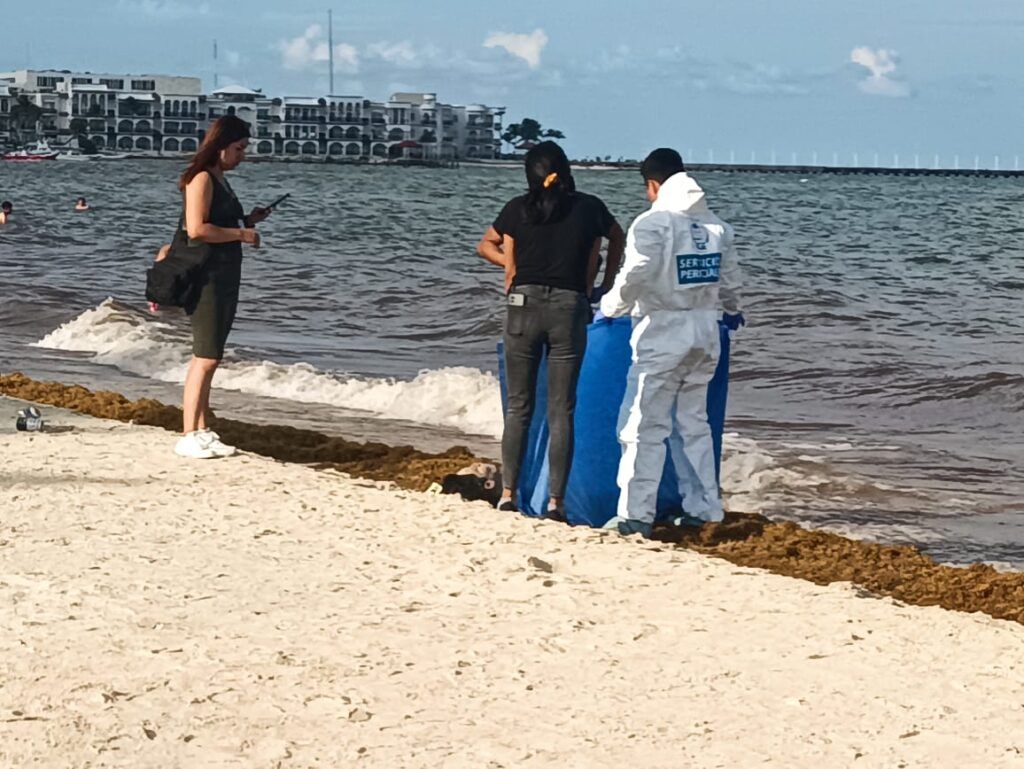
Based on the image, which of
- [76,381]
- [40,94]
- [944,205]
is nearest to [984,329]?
[76,381]

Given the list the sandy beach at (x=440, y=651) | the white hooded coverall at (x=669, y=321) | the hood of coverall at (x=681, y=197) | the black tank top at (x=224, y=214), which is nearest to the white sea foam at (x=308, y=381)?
the black tank top at (x=224, y=214)

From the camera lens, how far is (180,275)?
846 cm

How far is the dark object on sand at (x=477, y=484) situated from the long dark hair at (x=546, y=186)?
150 centimetres

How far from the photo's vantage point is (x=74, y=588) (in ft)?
19.9

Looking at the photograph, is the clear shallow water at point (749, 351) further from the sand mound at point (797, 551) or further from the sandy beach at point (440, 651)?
the sandy beach at point (440, 651)

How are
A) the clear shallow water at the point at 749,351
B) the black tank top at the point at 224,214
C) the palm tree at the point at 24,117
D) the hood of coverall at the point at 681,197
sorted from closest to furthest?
the hood of coverall at the point at 681,197 → the black tank top at the point at 224,214 → the clear shallow water at the point at 749,351 → the palm tree at the point at 24,117

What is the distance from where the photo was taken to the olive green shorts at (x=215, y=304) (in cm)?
855

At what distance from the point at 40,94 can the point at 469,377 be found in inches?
7319

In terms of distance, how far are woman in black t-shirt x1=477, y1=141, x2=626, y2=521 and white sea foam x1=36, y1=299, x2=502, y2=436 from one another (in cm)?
521

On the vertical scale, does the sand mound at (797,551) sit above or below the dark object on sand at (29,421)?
below

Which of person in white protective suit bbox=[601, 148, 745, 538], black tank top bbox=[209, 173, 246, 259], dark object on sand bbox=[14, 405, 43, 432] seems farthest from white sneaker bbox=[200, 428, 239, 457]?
person in white protective suit bbox=[601, 148, 745, 538]

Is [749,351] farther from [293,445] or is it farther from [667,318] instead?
[667,318]

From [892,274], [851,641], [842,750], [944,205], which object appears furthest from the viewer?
[944,205]

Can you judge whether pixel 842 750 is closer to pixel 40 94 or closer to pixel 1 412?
pixel 1 412
